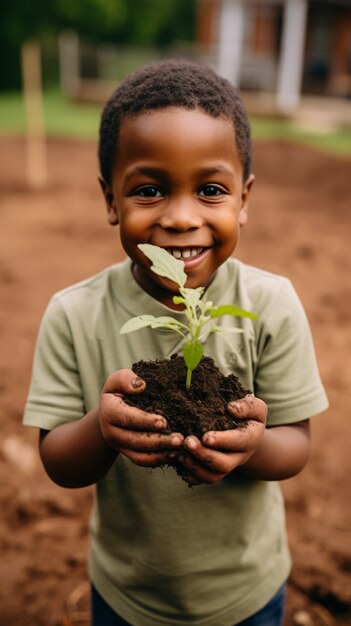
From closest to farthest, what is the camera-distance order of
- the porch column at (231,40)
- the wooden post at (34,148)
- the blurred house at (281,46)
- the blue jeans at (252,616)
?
the blue jeans at (252,616) < the wooden post at (34,148) < the blurred house at (281,46) < the porch column at (231,40)

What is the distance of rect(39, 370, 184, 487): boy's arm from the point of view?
1.26m

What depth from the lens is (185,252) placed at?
62.8 inches

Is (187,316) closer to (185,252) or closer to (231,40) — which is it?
Result: (185,252)

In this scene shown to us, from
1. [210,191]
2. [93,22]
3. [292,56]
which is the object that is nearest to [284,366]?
[210,191]

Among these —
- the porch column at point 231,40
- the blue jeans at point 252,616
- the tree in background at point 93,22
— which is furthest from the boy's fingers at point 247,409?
the tree in background at point 93,22

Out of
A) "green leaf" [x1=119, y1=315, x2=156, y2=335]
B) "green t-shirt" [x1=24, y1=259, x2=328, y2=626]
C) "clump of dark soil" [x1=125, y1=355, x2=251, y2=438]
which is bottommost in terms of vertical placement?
"green t-shirt" [x1=24, y1=259, x2=328, y2=626]

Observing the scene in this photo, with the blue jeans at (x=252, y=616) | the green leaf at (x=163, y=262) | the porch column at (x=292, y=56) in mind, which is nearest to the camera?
the green leaf at (x=163, y=262)

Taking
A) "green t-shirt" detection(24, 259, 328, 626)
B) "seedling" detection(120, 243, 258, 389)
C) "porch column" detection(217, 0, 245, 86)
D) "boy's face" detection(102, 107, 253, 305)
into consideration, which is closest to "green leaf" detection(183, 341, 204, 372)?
"seedling" detection(120, 243, 258, 389)

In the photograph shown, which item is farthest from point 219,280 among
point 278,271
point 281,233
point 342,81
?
point 342,81

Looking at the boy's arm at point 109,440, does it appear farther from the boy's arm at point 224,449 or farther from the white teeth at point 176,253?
the white teeth at point 176,253

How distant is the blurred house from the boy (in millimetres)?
20711

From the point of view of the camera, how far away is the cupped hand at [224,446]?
1251mm

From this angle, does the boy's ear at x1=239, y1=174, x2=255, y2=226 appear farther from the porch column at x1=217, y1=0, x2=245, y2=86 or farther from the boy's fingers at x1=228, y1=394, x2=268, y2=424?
the porch column at x1=217, y1=0, x2=245, y2=86

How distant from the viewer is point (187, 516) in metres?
1.81
